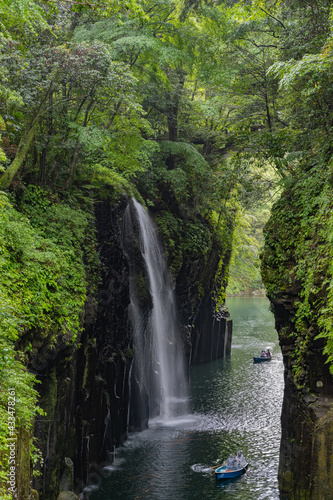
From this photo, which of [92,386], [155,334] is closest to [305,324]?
[92,386]

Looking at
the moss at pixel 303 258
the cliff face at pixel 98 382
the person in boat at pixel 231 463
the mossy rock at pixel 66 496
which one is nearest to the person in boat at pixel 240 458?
the person in boat at pixel 231 463

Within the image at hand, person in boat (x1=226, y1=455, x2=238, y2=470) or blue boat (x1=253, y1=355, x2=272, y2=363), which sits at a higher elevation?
blue boat (x1=253, y1=355, x2=272, y2=363)

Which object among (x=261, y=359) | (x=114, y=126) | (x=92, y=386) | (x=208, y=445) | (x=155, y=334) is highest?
(x=114, y=126)

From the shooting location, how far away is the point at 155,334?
2183cm

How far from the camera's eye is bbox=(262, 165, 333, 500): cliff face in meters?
10.5

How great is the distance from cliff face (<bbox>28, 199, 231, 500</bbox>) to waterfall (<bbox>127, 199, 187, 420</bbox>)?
1.38ft

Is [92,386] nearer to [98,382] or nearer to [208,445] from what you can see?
[98,382]

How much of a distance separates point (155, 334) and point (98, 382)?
288 inches

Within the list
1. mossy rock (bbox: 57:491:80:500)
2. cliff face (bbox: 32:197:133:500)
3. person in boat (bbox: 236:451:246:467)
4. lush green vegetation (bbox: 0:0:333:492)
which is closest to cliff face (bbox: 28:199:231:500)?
cliff face (bbox: 32:197:133:500)

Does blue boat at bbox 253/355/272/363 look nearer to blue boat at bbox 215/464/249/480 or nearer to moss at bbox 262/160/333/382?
blue boat at bbox 215/464/249/480

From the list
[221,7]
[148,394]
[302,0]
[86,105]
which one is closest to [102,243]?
[86,105]

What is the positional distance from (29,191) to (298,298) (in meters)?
8.93

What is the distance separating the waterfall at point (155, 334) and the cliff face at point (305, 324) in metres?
7.09

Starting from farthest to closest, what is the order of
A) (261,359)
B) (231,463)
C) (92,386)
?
1. (261,359)
2. (92,386)
3. (231,463)
